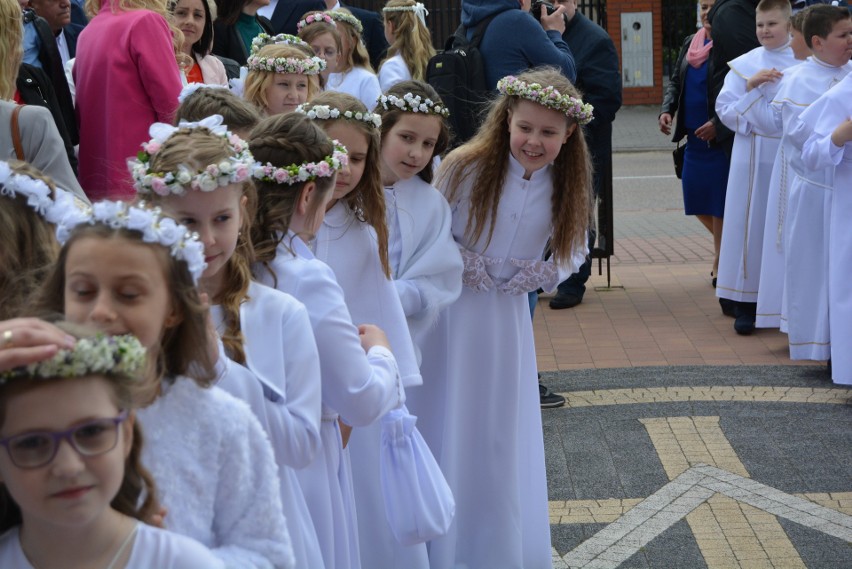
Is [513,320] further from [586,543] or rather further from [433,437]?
[586,543]

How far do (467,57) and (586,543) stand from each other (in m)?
3.51

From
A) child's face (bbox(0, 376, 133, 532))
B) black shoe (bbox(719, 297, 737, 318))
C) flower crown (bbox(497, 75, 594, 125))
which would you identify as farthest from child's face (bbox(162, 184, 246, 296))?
black shoe (bbox(719, 297, 737, 318))

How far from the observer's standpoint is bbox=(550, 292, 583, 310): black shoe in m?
9.66

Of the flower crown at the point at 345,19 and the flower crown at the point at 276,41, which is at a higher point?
the flower crown at the point at 276,41

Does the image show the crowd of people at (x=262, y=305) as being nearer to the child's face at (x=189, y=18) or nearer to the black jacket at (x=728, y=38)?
the child's face at (x=189, y=18)

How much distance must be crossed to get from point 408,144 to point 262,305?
1840 mm

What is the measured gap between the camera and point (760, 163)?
8859mm

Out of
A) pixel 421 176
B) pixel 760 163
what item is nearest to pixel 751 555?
pixel 421 176

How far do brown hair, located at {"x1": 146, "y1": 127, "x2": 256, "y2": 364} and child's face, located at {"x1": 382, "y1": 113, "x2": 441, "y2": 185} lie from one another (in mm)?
1592

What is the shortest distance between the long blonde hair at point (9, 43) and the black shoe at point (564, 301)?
5.99 m

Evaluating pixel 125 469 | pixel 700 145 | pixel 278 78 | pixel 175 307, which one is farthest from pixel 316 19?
pixel 125 469

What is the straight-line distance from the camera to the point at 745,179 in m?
8.92

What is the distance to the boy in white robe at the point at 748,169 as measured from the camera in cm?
871

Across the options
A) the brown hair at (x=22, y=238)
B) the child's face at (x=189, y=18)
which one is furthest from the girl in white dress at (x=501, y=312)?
the brown hair at (x=22, y=238)
